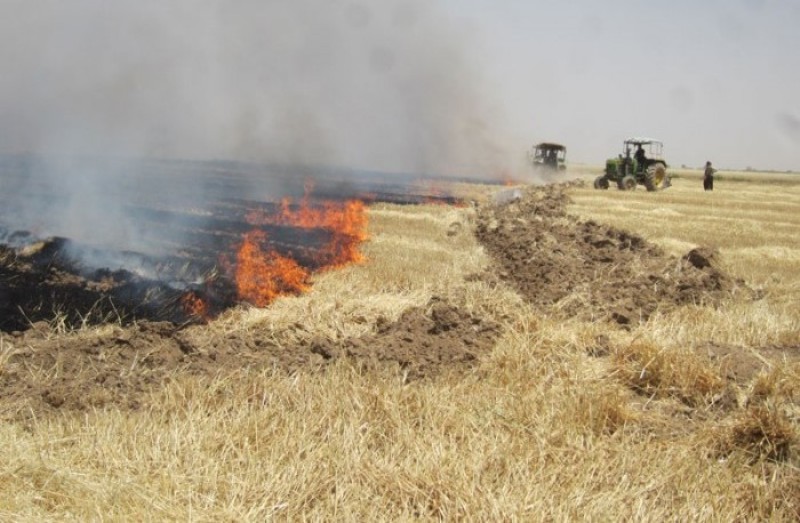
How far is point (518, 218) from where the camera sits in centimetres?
1698

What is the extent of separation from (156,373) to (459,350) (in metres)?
2.63

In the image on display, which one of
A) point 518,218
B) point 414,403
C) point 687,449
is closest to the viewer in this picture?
point 687,449

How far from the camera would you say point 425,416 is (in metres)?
4.07

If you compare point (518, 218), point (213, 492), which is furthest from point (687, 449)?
point (518, 218)

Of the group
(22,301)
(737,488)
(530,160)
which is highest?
(530,160)

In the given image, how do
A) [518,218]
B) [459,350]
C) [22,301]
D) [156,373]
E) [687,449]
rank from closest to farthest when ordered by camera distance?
[687,449] → [156,373] → [459,350] → [22,301] → [518,218]

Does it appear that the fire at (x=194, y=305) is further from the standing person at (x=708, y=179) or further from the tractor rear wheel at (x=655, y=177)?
the standing person at (x=708, y=179)

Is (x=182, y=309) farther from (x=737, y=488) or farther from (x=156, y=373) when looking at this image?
(x=737, y=488)

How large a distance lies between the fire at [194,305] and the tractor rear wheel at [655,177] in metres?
27.8

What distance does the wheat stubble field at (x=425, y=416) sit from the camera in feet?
10.2

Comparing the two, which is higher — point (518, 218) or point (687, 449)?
point (518, 218)

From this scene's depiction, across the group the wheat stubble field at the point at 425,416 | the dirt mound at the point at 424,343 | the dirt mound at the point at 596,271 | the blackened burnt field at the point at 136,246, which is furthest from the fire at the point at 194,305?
the dirt mound at the point at 596,271

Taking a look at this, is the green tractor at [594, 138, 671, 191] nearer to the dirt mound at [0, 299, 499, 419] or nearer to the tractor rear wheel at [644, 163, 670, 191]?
the tractor rear wheel at [644, 163, 670, 191]

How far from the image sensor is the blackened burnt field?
7.01m
